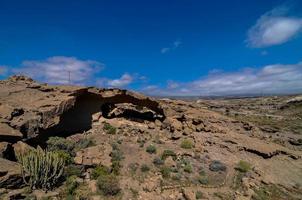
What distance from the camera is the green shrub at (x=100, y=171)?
13109mm

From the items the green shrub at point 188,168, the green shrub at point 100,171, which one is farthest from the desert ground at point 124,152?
the green shrub at point 188,168

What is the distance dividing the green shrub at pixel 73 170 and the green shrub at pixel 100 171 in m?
0.56

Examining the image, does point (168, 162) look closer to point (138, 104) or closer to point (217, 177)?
point (217, 177)

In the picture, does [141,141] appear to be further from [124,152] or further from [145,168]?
[145,168]

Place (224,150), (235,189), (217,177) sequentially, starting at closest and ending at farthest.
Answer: (235,189) → (217,177) → (224,150)

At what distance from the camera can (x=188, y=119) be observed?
22125 mm

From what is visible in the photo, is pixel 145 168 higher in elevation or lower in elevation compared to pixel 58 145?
lower

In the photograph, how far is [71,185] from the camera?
1187 cm

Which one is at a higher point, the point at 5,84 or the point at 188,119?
the point at 5,84

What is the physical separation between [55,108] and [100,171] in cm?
470

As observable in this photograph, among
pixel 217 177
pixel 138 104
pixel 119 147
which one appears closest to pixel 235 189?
pixel 217 177

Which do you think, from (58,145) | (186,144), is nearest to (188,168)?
(186,144)

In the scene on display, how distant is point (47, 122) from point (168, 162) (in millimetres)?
6617

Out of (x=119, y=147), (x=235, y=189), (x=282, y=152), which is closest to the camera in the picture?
(x=235, y=189)
